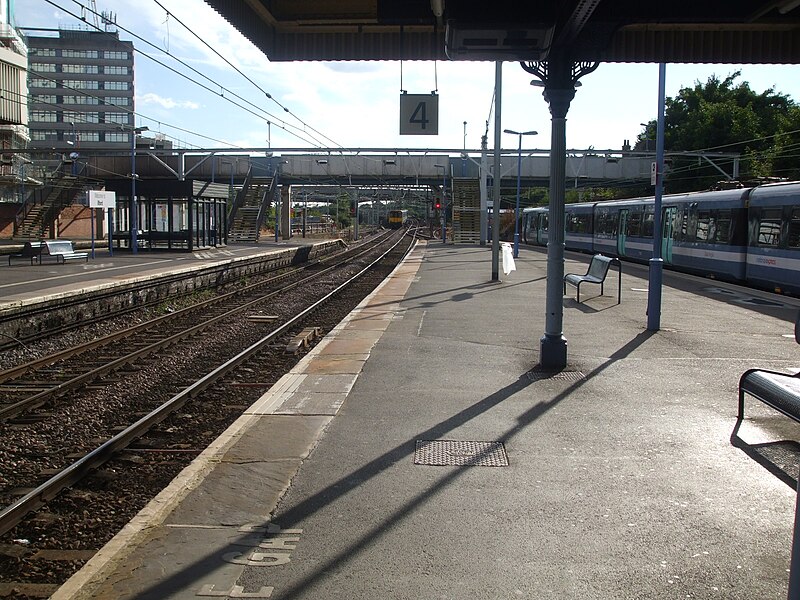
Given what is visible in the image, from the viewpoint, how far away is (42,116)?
92.0m

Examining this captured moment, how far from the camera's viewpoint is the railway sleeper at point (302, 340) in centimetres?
1196

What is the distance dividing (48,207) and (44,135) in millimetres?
54851

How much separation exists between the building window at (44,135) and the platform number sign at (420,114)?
3510 inches

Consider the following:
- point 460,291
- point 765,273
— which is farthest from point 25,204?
point 765,273

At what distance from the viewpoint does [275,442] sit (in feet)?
20.5

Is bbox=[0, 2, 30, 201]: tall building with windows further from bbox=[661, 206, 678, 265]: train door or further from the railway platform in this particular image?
the railway platform

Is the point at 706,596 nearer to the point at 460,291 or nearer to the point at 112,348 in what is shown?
Result: the point at 112,348

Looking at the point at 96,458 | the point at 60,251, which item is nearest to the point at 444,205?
the point at 60,251

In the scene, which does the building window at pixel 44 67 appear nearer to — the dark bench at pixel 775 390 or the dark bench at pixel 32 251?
the dark bench at pixel 32 251

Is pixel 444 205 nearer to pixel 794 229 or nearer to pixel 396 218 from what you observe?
pixel 794 229

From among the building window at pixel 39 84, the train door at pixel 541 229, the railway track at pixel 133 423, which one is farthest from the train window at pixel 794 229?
the building window at pixel 39 84

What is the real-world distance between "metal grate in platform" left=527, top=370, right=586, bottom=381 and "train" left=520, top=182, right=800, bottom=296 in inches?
416

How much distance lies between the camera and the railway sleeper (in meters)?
Answer: 12.0

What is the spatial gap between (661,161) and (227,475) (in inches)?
360
